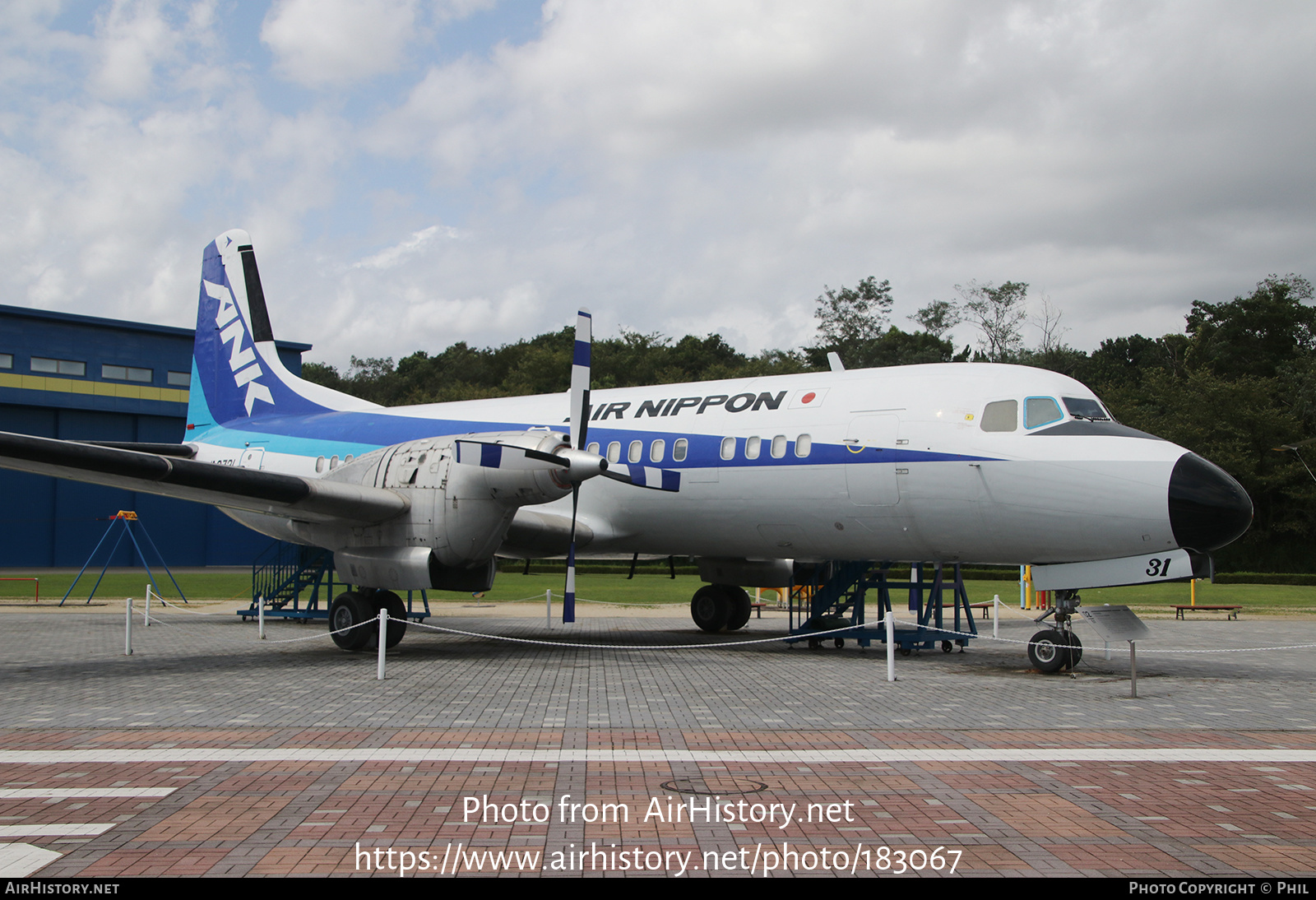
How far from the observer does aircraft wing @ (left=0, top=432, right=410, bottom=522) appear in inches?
491

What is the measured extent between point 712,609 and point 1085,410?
8.89m

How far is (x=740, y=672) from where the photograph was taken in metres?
13.4

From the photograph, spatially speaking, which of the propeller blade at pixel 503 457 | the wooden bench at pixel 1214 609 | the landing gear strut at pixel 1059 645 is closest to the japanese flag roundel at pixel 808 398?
the propeller blade at pixel 503 457

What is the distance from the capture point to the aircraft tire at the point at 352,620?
15.3m

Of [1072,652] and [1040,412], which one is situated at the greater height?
[1040,412]

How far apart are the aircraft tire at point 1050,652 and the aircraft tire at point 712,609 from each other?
7.35 meters

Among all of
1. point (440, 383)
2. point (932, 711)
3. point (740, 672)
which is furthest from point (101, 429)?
point (932, 711)

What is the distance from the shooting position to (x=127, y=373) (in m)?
51.0

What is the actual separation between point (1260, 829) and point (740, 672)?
26.4 feet

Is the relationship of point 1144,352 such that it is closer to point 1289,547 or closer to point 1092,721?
point 1289,547

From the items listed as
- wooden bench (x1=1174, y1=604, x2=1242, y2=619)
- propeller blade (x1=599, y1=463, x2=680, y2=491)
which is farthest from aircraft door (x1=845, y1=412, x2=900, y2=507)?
wooden bench (x1=1174, y1=604, x2=1242, y2=619)

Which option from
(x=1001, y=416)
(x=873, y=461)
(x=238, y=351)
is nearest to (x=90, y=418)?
(x=238, y=351)

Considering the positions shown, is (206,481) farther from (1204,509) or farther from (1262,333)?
(1262,333)

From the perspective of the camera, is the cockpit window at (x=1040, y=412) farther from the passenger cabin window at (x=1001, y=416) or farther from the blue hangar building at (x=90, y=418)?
the blue hangar building at (x=90, y=418)
